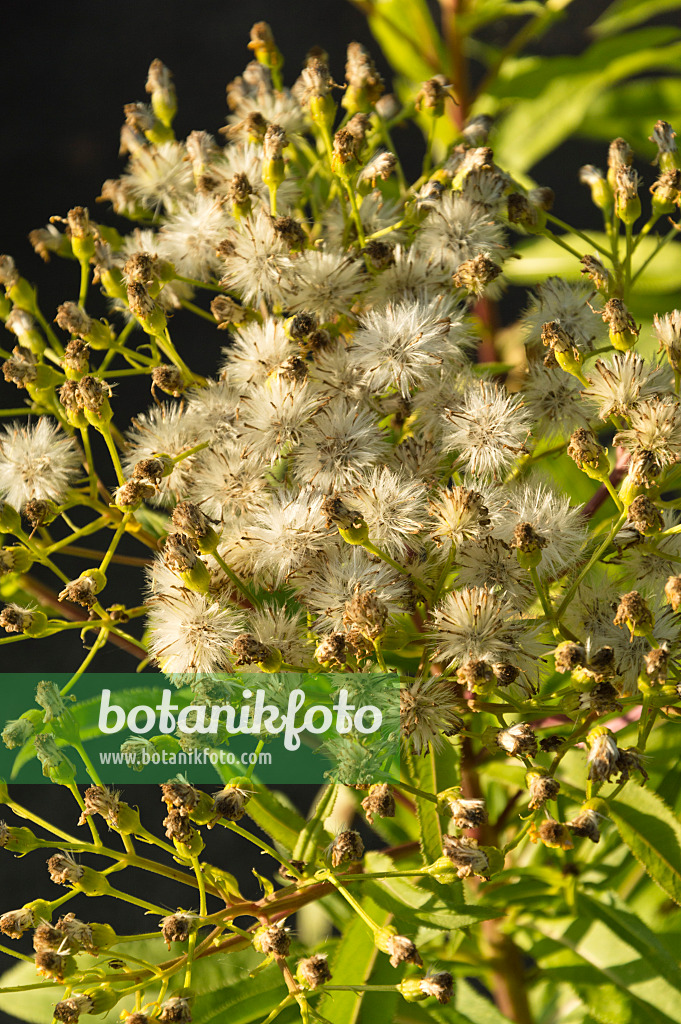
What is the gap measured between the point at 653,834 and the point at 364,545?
27 cm

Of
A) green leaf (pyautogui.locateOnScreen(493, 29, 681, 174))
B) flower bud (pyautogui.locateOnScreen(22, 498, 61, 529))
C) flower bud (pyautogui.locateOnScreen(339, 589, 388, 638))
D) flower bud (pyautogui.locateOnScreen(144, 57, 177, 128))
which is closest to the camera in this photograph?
flower bud (pyautogui.locateOnScreen(339, 589, 388, 638))

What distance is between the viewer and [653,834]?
55cm

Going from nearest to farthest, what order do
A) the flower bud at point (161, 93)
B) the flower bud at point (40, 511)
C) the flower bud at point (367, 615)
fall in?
the flower bud at point (367, 615) → the flower bud at point (40, 511) → the flower bud at point (161, 93)

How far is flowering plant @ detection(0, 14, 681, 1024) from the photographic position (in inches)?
17.7

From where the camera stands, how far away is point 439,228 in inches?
21.9

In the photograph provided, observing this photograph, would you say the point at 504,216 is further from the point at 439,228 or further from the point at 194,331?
the point at 194,331

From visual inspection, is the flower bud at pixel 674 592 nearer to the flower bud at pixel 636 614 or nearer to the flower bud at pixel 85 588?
the flower bud at pixel 636 614

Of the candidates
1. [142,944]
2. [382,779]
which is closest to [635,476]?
[382,779]

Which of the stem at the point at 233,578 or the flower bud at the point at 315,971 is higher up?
the stem at the point at 233,578

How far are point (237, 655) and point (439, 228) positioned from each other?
0.29m

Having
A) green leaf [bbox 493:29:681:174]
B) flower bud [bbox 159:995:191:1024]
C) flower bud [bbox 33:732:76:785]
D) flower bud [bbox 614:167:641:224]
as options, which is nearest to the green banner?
flower bud [bbox 33:732:76:785]

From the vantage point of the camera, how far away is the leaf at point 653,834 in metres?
0.54

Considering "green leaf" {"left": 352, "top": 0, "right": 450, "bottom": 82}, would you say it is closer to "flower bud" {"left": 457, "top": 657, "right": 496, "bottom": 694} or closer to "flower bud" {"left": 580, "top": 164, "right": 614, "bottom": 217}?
"flower bud" {"left": 580, "top": 164, "right": 614, "bottom": 217}

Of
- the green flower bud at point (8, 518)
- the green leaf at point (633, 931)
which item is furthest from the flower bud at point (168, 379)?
the green leaf at point (633, 931)
